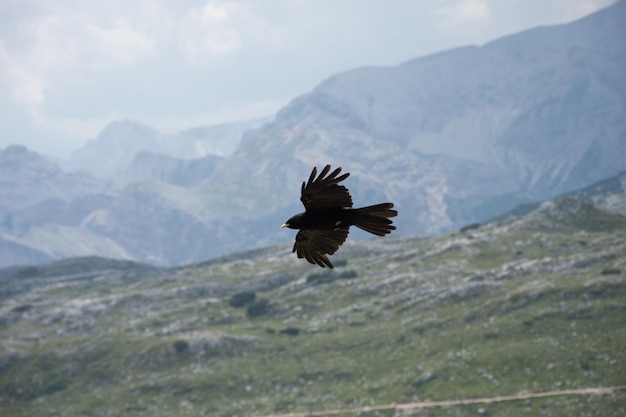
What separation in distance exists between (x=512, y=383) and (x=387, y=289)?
2922 inches

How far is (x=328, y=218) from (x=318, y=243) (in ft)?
3.86

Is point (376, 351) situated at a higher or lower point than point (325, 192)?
lower

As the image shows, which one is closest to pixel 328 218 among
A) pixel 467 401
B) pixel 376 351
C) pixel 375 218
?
pixel 375 218

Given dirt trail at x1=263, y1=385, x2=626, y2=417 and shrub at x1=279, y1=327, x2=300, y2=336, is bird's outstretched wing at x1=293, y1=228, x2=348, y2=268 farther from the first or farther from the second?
shrub at x1=279, y1=327, x2=300, y2=336

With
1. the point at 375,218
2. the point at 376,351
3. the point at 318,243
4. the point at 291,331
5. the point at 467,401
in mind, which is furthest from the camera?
the point at 291,331

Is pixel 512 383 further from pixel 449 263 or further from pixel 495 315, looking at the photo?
pixel 449 263

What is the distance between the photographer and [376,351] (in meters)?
151

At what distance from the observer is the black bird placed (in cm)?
2097

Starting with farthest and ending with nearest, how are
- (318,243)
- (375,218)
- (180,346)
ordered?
(180,346) → (318,243) → (375,218)

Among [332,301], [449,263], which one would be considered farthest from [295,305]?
[449,263]

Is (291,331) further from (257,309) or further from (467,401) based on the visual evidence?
(467,401)

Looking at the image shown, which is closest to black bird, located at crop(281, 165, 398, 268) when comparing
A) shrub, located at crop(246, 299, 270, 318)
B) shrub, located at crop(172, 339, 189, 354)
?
shrub, located at crop(172, 339, 189, 354)

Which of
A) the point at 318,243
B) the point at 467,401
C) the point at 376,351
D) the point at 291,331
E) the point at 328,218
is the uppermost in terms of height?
the point at 328,218

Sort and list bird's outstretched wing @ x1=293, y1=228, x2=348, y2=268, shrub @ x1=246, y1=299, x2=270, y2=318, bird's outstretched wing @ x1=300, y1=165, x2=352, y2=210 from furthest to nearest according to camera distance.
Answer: shrub @ x1=246, y1=299, x2=270, y2=318, bird's outstretched wing @ x1=293, y1=228, x2=348, y2=268, bird's outstretched wing @ x1=300, y1=165, x2=352, y2=210
